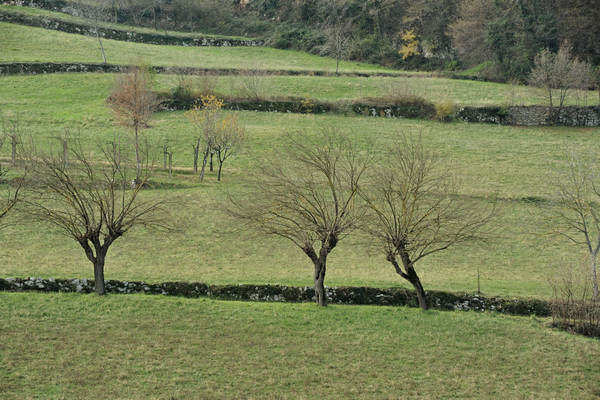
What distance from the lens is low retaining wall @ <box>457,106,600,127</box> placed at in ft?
204

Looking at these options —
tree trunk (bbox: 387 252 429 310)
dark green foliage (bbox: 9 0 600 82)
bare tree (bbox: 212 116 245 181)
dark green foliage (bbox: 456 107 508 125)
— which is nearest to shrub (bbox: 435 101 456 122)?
dark green foliage (bbox: 456 107 508 125)

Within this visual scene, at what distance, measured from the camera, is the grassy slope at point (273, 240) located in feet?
108

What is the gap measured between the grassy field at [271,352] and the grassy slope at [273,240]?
3.83 m

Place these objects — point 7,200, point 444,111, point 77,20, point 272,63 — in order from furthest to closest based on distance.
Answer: point 77,20
point 272,63
point 444,111
point 7,200

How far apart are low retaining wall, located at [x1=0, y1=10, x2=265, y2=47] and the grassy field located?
70987 mm

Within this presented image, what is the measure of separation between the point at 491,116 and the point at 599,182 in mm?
17186

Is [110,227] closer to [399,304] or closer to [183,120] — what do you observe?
[399,304]

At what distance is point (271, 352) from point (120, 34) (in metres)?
78.6

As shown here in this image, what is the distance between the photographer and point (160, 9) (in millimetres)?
102438

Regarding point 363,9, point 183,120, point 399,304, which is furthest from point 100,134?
point 363,9

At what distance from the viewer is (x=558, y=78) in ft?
210

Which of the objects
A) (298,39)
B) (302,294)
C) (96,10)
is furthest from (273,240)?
(96,10)

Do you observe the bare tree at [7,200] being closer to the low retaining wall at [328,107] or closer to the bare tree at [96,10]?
the low retaining wall at [328,107]

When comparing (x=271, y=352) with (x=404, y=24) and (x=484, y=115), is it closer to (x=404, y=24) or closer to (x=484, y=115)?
(x=484, y=115)
